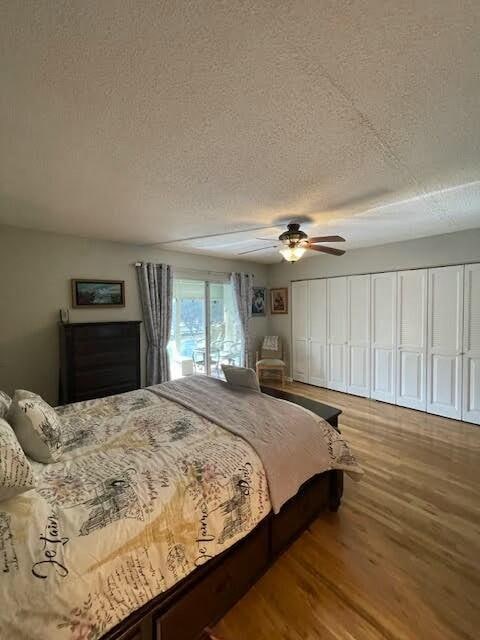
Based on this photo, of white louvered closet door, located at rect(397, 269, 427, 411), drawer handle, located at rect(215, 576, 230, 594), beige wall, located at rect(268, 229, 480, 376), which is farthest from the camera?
white louvered closet door, located at rect(397, 269, 427, 411)

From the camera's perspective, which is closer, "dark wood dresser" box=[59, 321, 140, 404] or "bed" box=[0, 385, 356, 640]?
"bed" box=[0, 385, 356, 640]

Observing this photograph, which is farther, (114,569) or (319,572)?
(319,572)

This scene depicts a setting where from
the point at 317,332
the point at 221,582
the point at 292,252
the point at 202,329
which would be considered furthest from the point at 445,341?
the point at 221,582

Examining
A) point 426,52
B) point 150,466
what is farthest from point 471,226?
point 150,466

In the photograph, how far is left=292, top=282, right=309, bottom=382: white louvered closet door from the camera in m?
5.29

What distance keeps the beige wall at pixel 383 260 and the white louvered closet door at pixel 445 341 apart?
0.19m

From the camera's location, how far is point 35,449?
1.46m

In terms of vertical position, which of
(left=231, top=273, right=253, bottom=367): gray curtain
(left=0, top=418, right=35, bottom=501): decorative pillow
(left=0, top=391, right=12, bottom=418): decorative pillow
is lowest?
(left=0, top=418, right=35, bottom=501): decorative pillow

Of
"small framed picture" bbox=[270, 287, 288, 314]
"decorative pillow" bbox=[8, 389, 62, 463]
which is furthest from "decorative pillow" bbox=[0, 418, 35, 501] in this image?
"small framed picture" bbox=[270, 287, 288, 314]

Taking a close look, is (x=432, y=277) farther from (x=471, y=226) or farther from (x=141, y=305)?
(x=141, y=305)

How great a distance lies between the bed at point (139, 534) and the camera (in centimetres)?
89

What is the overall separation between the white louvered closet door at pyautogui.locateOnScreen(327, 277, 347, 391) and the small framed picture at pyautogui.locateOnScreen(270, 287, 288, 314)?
3.19 ft

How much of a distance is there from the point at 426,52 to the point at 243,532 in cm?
215

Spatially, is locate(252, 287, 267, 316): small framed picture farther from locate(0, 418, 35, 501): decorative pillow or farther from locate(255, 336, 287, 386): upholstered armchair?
locate(0, 418, 35, 501): decorative pillow
